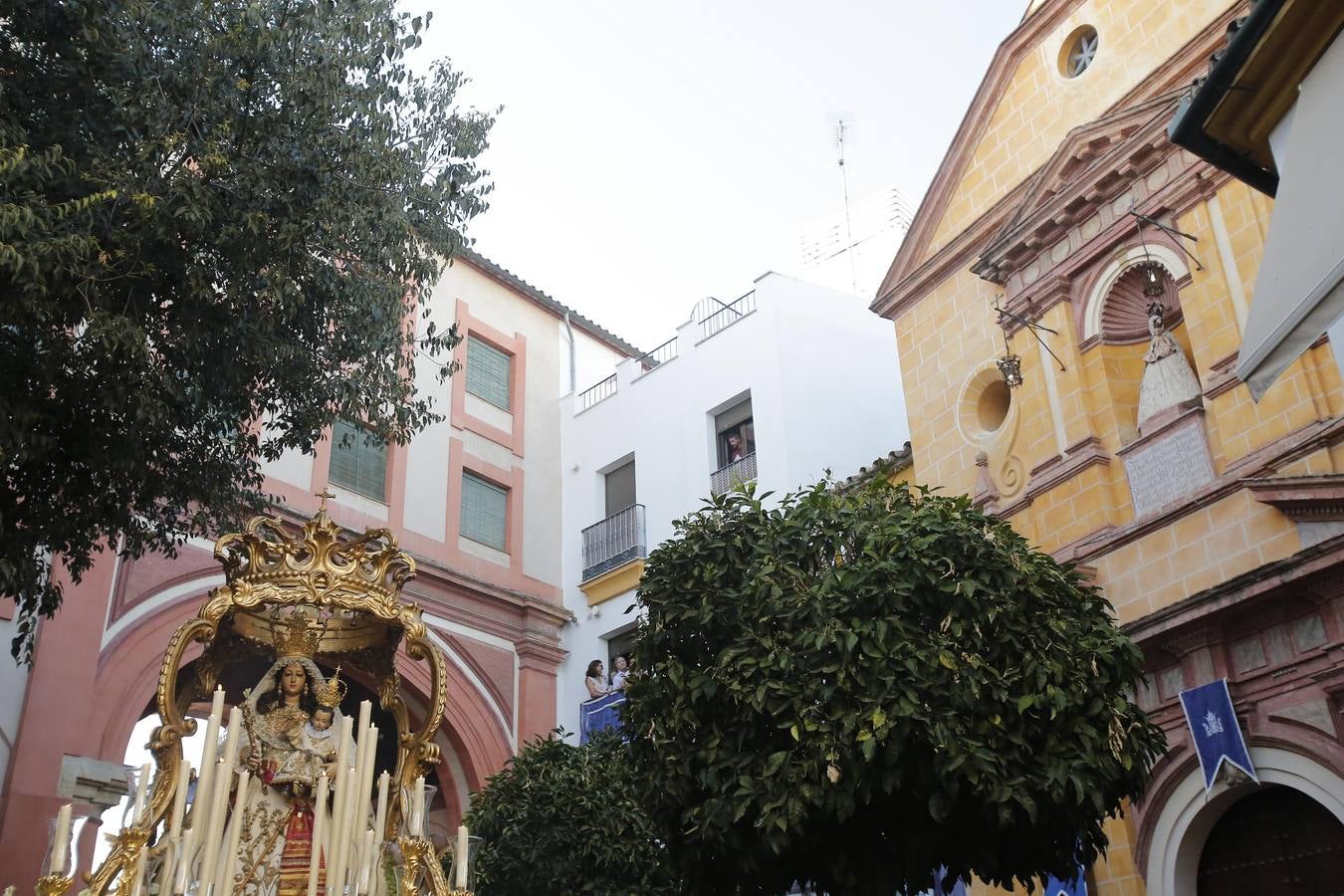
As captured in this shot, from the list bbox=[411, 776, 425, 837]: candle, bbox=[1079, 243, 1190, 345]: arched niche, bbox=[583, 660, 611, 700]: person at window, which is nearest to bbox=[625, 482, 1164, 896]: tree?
bbox=[411, 776, 425, 837]: candle

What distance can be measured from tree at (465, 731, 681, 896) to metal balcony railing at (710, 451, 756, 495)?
7218mm

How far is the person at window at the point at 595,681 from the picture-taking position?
1884cm

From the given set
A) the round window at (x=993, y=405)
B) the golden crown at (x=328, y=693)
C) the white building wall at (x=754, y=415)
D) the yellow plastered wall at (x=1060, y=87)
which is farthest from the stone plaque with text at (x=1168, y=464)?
the golden crown at (x=328, y=693)

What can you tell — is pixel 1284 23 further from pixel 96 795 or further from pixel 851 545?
pixel 96 795

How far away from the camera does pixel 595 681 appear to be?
1903 cm

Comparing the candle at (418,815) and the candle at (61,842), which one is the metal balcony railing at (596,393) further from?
the candle at (61,842)

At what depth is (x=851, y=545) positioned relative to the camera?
9391 mm

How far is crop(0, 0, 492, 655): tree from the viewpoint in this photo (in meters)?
8.42

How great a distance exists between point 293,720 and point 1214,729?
7.75 metres

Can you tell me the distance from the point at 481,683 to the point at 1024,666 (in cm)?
1162

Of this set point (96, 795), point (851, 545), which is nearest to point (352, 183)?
point (851, 545)

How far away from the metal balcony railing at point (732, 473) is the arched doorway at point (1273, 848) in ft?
29.0

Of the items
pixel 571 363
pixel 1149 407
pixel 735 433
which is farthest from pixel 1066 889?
pixel 571 363

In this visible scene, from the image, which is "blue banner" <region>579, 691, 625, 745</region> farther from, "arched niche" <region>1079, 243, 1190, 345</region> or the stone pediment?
"arched niche" <region>1079, 243, 1190, 345</region>
